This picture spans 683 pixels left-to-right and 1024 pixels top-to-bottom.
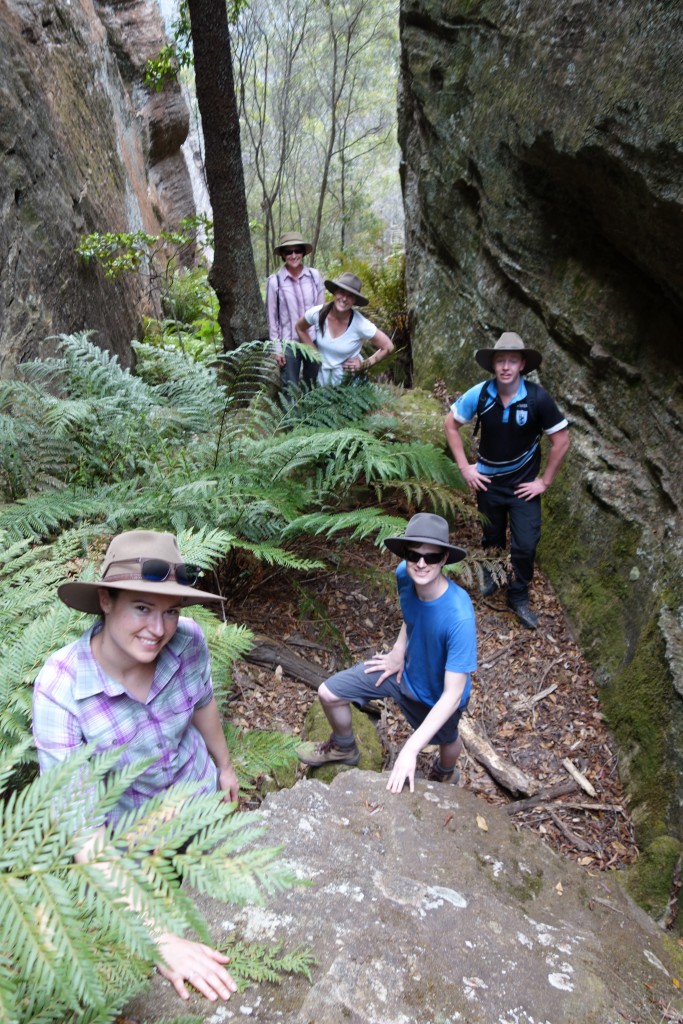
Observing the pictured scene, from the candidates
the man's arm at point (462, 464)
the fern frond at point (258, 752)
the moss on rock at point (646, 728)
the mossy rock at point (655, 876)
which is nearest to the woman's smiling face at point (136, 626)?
the fern frond at point (258, 752)

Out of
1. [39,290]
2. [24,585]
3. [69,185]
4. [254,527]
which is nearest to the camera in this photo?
[24,585]

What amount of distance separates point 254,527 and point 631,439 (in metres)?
2.67

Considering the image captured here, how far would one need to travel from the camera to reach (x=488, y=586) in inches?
200

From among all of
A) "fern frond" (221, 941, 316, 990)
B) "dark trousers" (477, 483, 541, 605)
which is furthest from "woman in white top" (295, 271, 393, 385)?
"fern frond" (221, 941, 316, 990)

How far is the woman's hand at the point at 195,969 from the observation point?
164 cm

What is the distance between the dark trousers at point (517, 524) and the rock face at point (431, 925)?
2.00 meters

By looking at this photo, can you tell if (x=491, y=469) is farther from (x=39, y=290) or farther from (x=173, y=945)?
(x=39, y=290)

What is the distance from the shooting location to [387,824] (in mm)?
2717

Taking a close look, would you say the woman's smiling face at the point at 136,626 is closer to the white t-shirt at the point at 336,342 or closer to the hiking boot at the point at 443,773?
the hiking boot at the point at 443,773

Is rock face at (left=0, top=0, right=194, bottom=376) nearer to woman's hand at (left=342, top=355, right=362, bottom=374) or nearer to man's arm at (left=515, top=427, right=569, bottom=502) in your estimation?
woman's hand at (left=342, top=355, right=362, bottom=374)

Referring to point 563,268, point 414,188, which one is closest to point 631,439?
point 563,268

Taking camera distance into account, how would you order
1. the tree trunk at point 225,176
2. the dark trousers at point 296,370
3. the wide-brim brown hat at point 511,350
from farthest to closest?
the dark trousers at point 296,370, the tree trunk at point 225,176, the wide-brim brown hat at point 511,350

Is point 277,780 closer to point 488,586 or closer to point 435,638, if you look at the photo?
point 435,638

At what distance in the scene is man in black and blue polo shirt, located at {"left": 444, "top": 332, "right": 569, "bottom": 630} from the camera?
432cm
